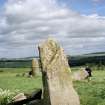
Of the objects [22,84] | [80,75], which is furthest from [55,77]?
[80,75]

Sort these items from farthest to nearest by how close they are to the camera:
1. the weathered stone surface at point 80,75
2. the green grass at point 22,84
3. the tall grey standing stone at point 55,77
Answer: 1. the weathered stone surface at point 80,75
2. the green grass at point 22,84
3. the tall grey standing stone at point 55,77

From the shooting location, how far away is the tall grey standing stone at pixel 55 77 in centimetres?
2198

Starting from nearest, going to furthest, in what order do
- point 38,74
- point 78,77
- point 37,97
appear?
point 37,97, point 78,77, point 38,74

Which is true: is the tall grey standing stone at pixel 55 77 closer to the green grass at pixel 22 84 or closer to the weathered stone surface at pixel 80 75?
the green grass at pixel 22 84

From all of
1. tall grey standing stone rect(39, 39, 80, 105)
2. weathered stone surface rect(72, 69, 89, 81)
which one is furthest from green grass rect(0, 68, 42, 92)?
tall grey standing stone rect(39, 39, 80, 105)

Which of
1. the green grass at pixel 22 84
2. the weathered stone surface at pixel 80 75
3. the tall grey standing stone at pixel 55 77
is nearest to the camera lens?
the tall grey standing stone at pixel 55 77

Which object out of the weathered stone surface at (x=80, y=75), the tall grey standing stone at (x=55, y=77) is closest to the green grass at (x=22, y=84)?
the weathered stone surface at (x=80, y=75)

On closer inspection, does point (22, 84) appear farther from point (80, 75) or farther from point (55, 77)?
point (55, 77)

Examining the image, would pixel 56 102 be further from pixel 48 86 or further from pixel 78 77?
pixel 78 77

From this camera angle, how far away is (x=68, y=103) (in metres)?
22.1

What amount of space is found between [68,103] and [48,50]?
305 centimetres

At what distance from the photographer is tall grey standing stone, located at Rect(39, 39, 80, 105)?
72.1 feet

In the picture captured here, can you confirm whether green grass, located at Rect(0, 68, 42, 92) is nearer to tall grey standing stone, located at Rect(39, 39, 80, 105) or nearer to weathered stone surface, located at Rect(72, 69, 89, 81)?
weathered stone surface, located at Rect(72, 69, 89, 81)

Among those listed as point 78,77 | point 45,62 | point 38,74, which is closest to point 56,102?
point 45,62
